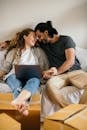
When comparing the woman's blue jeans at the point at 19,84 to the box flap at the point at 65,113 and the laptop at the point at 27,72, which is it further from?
the box flap at the point at 65,113

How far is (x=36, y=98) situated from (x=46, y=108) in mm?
387

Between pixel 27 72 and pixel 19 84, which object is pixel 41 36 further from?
pixel 19 84

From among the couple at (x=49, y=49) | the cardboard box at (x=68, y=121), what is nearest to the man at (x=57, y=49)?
the couple at (x=49, y=49)

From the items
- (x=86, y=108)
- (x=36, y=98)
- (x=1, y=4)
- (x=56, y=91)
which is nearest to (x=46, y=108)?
(x=56, y=91)

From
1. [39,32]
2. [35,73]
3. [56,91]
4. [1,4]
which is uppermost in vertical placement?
[1,4]

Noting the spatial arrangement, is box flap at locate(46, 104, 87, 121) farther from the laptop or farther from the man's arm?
the man's arm

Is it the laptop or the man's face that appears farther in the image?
the man's face

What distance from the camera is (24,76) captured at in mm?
2662

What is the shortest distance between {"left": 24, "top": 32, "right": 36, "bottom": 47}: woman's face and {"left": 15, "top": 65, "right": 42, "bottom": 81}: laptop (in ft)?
1.60

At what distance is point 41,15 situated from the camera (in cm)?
328

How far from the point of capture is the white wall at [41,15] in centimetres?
325

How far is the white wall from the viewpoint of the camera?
325 cm

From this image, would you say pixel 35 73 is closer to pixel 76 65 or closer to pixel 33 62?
pixel 33 62

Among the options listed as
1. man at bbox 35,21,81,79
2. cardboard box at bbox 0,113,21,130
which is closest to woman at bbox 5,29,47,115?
man at bbox 35,21,81,79
